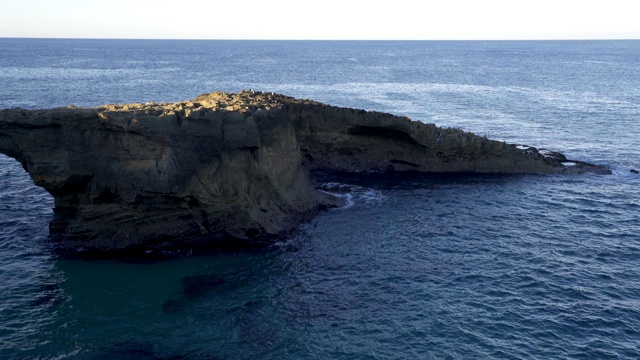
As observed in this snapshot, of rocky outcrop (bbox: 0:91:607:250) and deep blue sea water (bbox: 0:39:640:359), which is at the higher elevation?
rocky outcrop (bbox: 0:91:607:250)

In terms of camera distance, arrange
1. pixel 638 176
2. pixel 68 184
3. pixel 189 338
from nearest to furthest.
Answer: pixel 189 338
pixel 68 184
pixel 638 176

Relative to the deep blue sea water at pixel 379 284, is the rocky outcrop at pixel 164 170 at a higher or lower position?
higher

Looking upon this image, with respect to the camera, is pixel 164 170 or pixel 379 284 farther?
pixel 164 170

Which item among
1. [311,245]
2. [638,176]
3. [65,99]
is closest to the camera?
[311,245]

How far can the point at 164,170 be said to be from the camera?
36562mm

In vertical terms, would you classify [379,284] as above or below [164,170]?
below

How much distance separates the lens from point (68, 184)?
36.8 metres

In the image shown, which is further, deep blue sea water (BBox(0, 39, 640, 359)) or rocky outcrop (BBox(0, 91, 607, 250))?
rocky outcrop (BBox(0, 91, 607, 250))

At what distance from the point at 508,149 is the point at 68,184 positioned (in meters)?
42.5

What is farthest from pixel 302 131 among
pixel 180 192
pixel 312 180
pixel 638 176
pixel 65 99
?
pixel 65 99

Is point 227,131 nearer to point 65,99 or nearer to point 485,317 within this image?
point 485,317

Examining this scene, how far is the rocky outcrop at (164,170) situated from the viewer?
119 ft

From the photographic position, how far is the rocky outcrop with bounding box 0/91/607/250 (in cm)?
3625

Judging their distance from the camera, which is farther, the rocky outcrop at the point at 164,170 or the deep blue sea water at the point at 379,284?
the rocky outcrop at the point at 164,170
